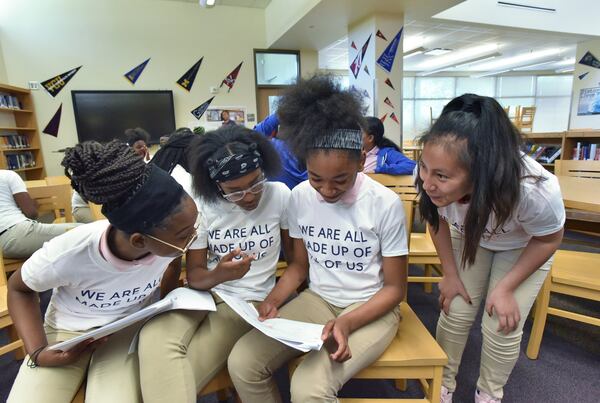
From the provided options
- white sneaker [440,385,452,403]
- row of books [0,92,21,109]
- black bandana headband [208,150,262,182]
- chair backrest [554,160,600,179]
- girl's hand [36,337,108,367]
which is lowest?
white sneaker [440,385,452,403]

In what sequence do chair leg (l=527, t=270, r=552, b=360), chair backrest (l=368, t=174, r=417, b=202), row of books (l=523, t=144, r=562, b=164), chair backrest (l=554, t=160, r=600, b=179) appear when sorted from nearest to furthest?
chair leg (l=527, t=270, r=552, b=360)
chair backrest (l=368, t=174, r=417, b=202)
chair backrest (l=554, t=160, r=600, b=179)
row of books (l=523, t=144, r=562, b=164)

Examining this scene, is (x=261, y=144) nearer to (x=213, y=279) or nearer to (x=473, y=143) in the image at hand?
(x=213, y=279)

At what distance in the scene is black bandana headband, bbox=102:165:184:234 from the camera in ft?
2.61

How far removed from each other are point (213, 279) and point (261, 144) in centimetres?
48

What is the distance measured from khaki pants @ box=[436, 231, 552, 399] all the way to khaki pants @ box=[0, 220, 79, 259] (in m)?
2.11

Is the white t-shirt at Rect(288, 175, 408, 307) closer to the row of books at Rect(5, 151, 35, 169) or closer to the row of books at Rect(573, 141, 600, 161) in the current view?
the row of books at Rect(573, 141, 600, 161)

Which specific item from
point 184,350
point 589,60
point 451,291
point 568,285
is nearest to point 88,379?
point 184,350

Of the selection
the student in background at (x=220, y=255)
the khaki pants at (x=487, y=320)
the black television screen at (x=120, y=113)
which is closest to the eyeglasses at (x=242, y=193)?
the student in background at (x=220, y=255)

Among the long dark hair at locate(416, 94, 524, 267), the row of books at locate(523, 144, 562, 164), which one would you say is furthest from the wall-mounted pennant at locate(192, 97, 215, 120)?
the long dark hair at locate(416, 94, 524, 267)

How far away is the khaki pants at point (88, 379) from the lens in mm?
862

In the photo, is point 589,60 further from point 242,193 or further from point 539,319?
point 242,193

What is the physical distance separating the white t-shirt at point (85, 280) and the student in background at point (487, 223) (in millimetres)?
862

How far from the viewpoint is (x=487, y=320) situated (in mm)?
1122

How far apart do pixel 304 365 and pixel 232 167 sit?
61 cm
